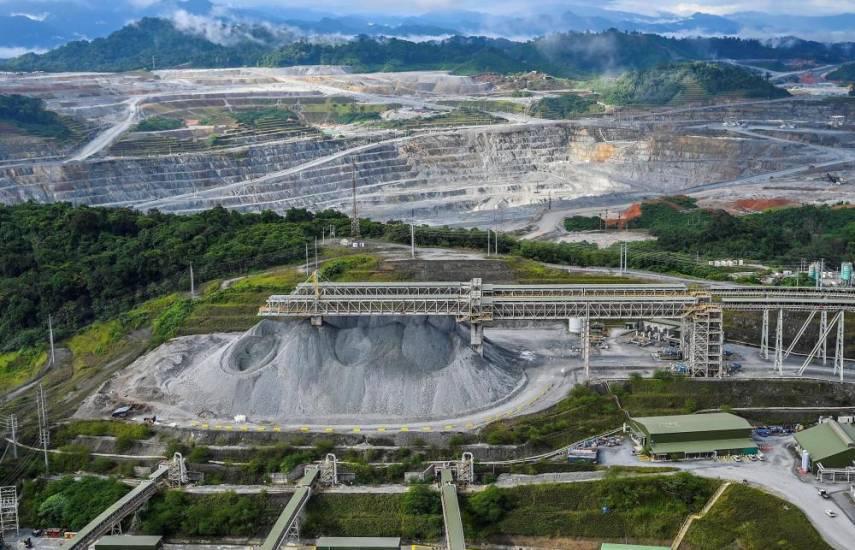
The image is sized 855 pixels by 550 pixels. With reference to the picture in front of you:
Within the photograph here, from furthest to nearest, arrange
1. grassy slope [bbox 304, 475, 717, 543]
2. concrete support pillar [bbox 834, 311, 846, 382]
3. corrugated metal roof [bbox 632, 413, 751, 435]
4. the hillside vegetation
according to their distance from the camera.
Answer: the hillside vegetation, concrete support pillar [bbox 834, 311, 846, 382], corrugated metal roof [bbox 632, 413, 751, 435], grassy slope [bbox 304, 475, 717, 543]

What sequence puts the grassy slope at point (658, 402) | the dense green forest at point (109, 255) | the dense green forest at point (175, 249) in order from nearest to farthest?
→ the grassy slope at point (658, 402)
the dense green forest at point (109, 255)
the dense green forest at point (175, 249)

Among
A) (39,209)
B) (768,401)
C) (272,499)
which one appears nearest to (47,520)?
(272,499)

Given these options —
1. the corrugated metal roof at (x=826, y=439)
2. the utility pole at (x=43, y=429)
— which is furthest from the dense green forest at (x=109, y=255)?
the corrugated metal roof at (x=826, y=439)

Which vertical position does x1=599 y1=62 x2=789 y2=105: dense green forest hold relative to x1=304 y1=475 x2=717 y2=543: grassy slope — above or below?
above

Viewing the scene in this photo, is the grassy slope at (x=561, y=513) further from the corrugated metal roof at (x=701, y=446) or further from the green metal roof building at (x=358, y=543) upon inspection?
the corrugated metal roof at (x=701, y=446)

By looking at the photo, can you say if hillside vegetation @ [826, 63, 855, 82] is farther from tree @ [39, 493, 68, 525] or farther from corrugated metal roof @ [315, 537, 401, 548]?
tree @ [39, 493, 68, 525]

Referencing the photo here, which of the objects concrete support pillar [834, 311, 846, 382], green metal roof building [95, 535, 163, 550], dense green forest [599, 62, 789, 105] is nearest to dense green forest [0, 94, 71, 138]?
dense green forest [599, 62, 789, 105]
